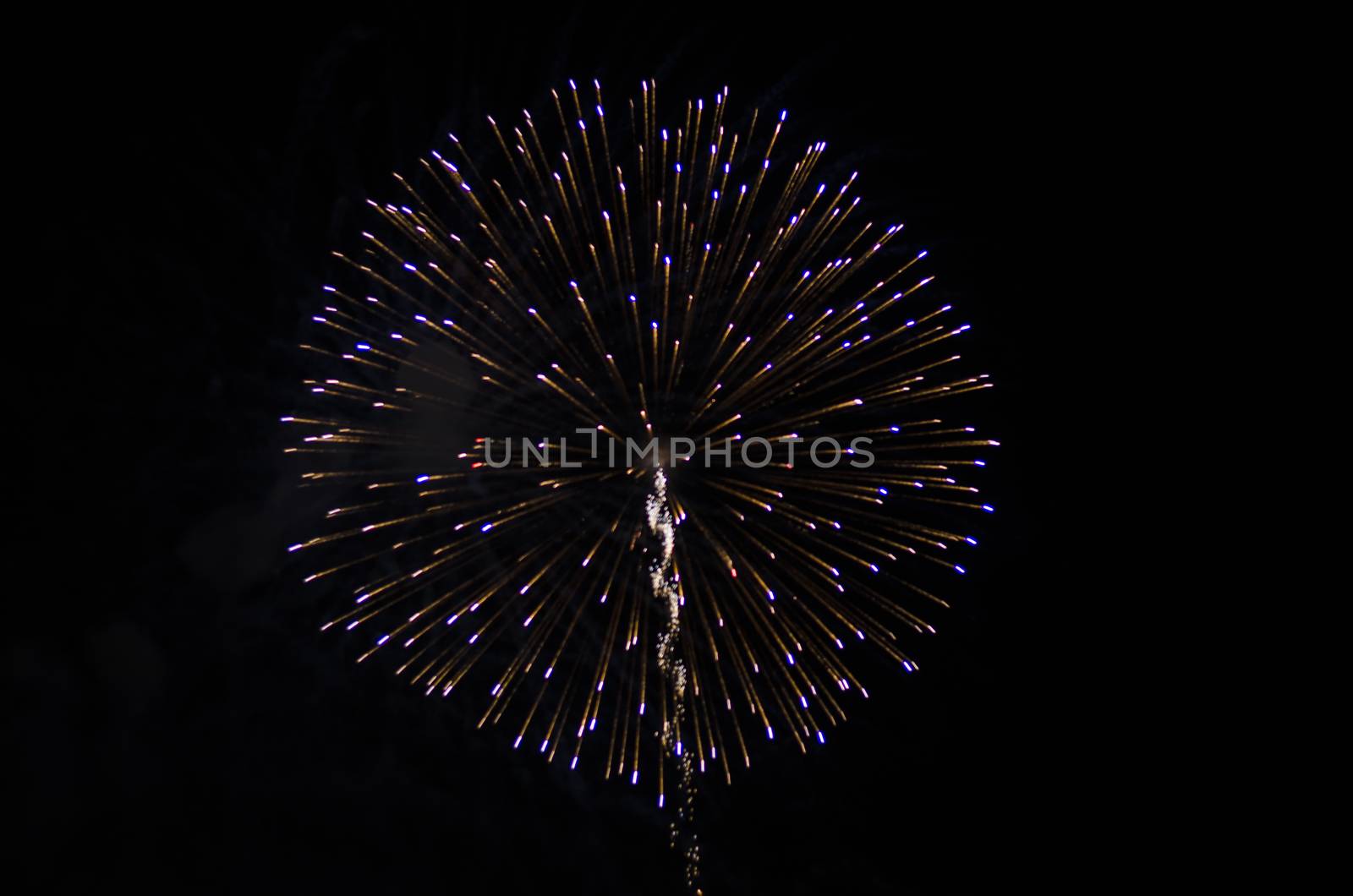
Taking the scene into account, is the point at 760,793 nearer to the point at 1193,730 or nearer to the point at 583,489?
the point at 1193,730

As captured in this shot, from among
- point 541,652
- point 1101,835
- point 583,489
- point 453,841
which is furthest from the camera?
point 1101,835

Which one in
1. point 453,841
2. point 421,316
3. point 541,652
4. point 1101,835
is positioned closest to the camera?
point 421,316

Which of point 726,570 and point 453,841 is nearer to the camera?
point 726,570

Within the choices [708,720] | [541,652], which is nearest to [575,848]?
[708,720]

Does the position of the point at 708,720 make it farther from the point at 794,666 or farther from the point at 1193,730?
the point at 1193,730

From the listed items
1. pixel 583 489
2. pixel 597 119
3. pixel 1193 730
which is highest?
pixel 597 119

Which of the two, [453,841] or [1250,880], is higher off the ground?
[453,841]

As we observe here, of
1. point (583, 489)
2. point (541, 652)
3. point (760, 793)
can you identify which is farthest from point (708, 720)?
point (583, 489)

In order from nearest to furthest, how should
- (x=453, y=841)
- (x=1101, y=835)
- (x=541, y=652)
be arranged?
1. (x=541, y=652)
2. (x=453, y=841)
3. (x=1101, y=835)

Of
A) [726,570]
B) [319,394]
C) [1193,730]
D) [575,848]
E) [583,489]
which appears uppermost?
[319,394]
